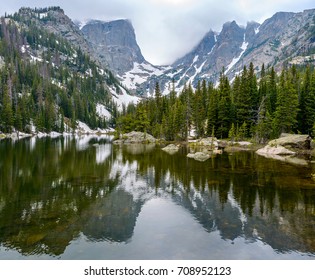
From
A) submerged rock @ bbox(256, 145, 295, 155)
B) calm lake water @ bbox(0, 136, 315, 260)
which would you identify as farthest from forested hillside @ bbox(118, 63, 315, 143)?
calm lake water @ bbox(0, 136, 315, 260)

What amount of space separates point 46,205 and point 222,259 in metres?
13.4

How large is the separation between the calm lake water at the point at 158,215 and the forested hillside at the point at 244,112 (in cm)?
3942

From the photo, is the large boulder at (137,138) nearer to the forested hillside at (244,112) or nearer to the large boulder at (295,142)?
the forested hillside at (244,112)

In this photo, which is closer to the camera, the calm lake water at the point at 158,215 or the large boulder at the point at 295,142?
the calm lake water at the point at 158,215

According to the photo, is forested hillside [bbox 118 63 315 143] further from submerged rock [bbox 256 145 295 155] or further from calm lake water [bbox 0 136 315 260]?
calm lake water [bbox 0 136 315 260]

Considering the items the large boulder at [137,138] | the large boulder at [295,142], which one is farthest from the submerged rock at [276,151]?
the large boulder at [137,138]

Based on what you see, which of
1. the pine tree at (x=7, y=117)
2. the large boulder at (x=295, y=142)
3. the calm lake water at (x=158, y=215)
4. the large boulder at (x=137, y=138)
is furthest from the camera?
the pine tree at (x=7, y=117)

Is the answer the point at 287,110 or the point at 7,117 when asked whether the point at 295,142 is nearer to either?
the point at 287,110

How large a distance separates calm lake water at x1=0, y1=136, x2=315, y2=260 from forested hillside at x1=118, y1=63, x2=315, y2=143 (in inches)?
1552

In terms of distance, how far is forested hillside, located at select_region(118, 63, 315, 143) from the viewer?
69.1 metres

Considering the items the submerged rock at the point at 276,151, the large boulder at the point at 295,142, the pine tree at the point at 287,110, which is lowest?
the submerged rock at the point at 276,151

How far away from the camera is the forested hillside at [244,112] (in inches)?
2721

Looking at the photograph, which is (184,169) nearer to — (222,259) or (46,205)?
(46,205)
